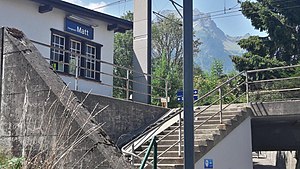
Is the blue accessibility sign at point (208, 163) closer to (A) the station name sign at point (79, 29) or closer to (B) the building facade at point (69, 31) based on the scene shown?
(B) the building facade at point (69, 31)

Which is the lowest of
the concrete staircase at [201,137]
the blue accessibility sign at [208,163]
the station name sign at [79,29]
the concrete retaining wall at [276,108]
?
the blue accessibility sign at [208,163]

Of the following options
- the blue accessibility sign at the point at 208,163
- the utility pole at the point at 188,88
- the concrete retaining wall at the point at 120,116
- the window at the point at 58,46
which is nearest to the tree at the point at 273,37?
the window at the point at 58,46

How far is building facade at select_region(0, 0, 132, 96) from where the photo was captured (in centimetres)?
1303

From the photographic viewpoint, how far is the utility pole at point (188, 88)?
3.96 meters

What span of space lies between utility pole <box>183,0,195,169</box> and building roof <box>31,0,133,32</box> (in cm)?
1003

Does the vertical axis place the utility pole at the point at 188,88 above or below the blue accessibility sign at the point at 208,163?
above

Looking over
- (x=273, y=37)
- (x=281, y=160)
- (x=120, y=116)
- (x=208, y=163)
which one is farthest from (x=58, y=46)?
(x=281, y=160)

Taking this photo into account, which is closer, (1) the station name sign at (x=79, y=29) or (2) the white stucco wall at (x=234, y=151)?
(2) the white stucco wall at (x=234, y=151)

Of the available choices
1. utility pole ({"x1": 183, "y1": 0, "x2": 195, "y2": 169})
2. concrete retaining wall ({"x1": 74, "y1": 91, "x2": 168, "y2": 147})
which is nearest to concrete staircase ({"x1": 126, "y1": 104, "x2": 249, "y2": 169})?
concrete retaining wall ({"x1": 74, "y1": 91, "x2": 168, "y2": 147})

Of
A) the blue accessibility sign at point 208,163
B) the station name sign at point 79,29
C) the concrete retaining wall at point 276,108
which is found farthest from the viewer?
the station name sign at point 79,29

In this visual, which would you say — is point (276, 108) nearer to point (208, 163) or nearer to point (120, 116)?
point (208, 163)

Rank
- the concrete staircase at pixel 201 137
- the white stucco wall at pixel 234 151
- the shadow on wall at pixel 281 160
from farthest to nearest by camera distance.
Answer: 1. the shadow on wall at pixel 281 160
2. the white stucco wall at pixel 234 151
3. the concrete staircase at pixel 201 137

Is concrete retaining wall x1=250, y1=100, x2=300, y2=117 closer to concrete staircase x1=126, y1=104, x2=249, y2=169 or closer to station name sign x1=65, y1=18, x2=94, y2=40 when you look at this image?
concrete staircase x1=126, y1=104, x2=249, y2=169

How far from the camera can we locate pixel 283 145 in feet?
41.7
